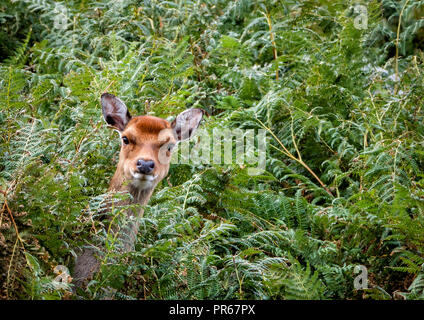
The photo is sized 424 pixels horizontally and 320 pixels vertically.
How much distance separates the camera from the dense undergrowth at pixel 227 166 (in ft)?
19.2

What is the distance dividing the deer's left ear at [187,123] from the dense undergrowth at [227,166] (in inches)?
18.8

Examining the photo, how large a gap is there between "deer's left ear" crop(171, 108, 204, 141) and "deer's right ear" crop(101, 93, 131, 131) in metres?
0.52

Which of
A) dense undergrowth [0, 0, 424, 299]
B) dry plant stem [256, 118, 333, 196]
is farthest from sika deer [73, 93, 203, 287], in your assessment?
dry plant stem [256, 118, 333, 196]

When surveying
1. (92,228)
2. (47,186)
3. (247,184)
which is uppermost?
(47,186)

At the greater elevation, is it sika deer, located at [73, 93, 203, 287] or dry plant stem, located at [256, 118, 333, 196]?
sika deer, located at [73, 93, 203, 287]

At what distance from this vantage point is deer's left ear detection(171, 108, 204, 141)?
24.3ft

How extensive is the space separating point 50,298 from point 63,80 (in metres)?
4.26

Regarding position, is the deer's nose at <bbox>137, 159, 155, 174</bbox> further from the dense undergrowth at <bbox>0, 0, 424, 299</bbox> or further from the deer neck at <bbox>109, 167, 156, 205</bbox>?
the dense undergrowth at <bbox>0, 0, 424, 299</bbox>

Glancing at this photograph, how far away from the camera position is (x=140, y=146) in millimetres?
6945

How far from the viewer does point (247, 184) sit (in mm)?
8125

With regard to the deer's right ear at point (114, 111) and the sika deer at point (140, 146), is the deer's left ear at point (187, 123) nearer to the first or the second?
the sika deer at point (140, 146)

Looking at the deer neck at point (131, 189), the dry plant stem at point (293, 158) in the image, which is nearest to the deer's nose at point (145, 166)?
the deer neck at point (131, 189)
